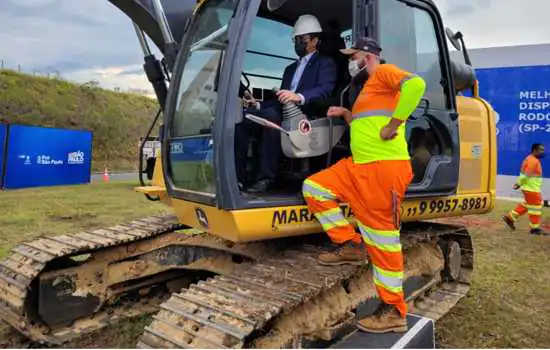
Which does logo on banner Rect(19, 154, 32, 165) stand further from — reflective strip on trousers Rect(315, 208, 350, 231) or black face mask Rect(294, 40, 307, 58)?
reflective strip on trousers Rect(315, 208, 350, 231)

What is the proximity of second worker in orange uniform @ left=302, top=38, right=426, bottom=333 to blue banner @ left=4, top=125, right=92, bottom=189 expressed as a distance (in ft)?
49.1

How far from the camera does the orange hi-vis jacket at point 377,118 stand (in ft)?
10.7

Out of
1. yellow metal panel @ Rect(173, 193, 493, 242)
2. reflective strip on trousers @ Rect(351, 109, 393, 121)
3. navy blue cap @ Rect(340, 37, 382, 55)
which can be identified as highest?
navy blue cap @ Rect(340, 37, 382, 55)

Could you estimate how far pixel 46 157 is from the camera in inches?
662

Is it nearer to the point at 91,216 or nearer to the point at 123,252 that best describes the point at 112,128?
the point at 91,216

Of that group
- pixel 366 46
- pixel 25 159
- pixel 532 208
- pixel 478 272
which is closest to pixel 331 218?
pixel 366 46

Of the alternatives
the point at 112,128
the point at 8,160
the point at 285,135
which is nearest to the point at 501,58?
the point at 285,135

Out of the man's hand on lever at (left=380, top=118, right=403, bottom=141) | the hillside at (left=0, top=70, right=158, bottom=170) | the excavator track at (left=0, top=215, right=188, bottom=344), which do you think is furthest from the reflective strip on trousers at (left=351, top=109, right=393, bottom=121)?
the hillside at (left=0, top=70, right=158, bottom=170)

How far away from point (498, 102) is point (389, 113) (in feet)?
36.8

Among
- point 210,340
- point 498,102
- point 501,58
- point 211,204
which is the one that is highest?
point 501,58

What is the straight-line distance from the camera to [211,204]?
3.26 metres

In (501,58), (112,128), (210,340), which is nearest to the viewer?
(210,340)

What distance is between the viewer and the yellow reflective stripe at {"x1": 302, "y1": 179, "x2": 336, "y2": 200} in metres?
3.36

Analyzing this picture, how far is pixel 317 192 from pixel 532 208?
767 cm
